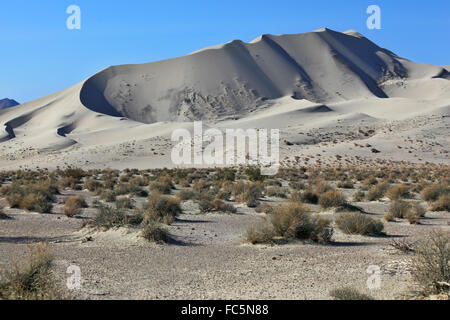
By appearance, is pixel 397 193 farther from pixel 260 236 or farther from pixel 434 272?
pixel 434 272

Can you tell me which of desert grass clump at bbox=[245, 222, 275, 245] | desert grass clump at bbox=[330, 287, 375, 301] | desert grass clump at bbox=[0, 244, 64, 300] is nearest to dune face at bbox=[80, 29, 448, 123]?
desert grass clump at bbox=[245, 222, 275, 245]

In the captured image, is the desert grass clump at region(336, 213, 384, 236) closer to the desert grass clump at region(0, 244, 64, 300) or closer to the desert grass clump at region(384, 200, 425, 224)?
the desert grass clump at region(384, 200, 425, 224)

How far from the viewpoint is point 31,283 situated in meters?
7.38

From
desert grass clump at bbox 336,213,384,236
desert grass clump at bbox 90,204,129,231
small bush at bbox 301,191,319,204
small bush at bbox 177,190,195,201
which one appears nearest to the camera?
desert grass clump at bbox 336,213,384,236

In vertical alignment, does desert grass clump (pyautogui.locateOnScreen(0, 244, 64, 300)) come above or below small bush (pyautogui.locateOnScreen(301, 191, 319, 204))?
above

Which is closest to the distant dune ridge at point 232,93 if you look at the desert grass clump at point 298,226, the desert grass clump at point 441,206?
the desert grass clump at point 441,206

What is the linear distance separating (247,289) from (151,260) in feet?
11.6

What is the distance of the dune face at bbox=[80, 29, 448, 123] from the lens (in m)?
113

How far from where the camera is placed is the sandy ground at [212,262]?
884cm

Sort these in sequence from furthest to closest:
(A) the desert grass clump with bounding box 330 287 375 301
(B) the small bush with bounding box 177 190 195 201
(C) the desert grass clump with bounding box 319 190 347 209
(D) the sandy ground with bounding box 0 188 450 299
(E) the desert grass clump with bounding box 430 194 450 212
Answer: (B) the small bush with bounding box 177 190 195 201, (C) the desert grass clump with bounding box 319 190 347 209, (E) the desert grass clump with bounding box 430 194 450 212, (D) the sandy ground with bounding box 0 188 450 299, (A) the desert grass clump with bounding box 330 287 375 301

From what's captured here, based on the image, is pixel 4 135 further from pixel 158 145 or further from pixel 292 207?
pixel 292 207

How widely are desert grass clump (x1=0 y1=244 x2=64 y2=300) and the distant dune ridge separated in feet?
242

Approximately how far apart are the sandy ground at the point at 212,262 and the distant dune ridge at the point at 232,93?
67103mm

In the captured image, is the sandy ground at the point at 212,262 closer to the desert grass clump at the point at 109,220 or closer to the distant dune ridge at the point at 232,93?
the desert grass clump at the point at 109,220
